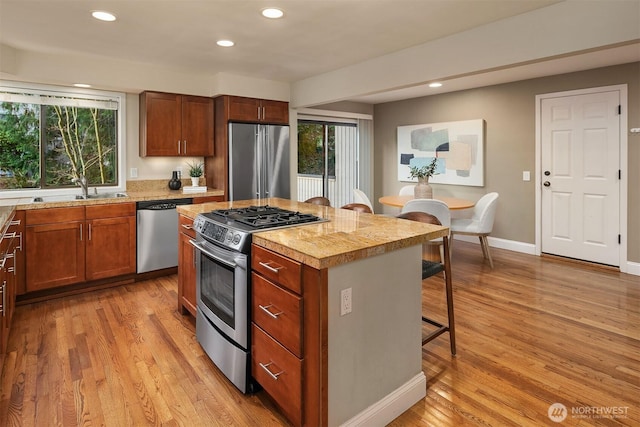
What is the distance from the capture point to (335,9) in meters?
2.69

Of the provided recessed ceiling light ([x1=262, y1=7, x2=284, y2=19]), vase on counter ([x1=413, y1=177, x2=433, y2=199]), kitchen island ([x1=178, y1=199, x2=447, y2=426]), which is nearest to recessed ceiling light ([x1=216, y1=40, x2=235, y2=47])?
recessed ceiling light ([x1=262, y1=7, x2=284, y2=19])

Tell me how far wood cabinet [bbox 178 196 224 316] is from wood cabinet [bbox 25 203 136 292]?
1.17m

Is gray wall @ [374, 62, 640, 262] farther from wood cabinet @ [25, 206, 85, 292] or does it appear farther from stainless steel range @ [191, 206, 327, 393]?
wood cabinet @ [25, 206, 85, 292]

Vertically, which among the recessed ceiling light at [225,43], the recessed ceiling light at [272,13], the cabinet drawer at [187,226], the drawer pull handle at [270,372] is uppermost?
the recessed ceiling light at [225,43]

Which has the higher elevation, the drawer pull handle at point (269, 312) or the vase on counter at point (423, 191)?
the vase on counter at point (423, 191)

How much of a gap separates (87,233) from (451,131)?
16.5 ft

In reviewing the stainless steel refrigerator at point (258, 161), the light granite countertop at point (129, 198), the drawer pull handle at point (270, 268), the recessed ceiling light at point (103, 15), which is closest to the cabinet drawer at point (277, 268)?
the drawer pull handle at point (270, 268)

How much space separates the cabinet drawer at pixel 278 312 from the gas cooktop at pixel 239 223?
0.76ft

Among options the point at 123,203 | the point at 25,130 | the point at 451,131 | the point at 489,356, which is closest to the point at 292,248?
the point at 489,356

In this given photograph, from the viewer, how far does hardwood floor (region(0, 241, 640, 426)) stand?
1.95 m

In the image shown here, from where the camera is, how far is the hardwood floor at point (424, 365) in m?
1.95

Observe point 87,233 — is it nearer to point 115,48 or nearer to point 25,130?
point 25,130

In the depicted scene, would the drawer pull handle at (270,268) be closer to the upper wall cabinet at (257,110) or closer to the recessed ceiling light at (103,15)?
the recessed ceiling light at (103,15)

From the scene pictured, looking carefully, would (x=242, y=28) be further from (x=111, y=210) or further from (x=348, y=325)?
(x=348, y=325)
